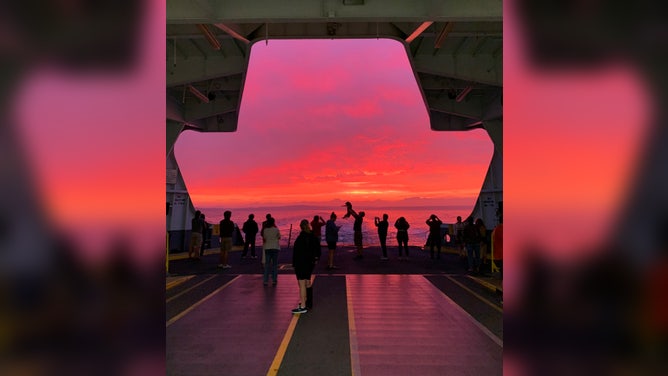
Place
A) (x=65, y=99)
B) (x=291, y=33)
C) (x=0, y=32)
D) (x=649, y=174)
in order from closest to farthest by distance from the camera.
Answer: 1. (x=649, y=174)
2. (x=0, y=32)
3. (x=65, y=99)
4. (x=291, y=33)

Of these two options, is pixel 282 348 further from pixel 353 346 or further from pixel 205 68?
pixel 205 68

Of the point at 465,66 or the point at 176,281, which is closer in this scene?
the point at 176,281

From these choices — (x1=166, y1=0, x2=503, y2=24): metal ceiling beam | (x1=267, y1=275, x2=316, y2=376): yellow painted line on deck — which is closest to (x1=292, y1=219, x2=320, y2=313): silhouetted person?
(x1=267, y1=275, x2=316, y2=376): yellow painted line on deck

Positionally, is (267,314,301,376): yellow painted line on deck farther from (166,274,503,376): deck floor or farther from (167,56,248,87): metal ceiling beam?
(167,56,248,87): metal ceiling beam

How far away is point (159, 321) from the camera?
2289 mm

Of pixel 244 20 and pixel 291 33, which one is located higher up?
pixel 291 33

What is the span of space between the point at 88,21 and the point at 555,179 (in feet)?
7.91

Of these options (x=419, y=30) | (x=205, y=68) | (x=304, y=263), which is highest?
(x=205, y=68)

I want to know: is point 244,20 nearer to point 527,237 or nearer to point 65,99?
point 65,99

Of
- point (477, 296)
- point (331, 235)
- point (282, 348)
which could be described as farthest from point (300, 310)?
point (331, 235)

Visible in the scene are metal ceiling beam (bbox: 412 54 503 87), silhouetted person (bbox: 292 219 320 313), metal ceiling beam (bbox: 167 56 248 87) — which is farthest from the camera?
metal ceiling beam (bbox: 412 54 503 87)

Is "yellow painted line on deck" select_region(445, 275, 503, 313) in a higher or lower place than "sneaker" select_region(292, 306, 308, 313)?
lower

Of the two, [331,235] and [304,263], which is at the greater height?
[331,235]

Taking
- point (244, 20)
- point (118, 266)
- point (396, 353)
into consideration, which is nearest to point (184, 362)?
point (396, 353)
